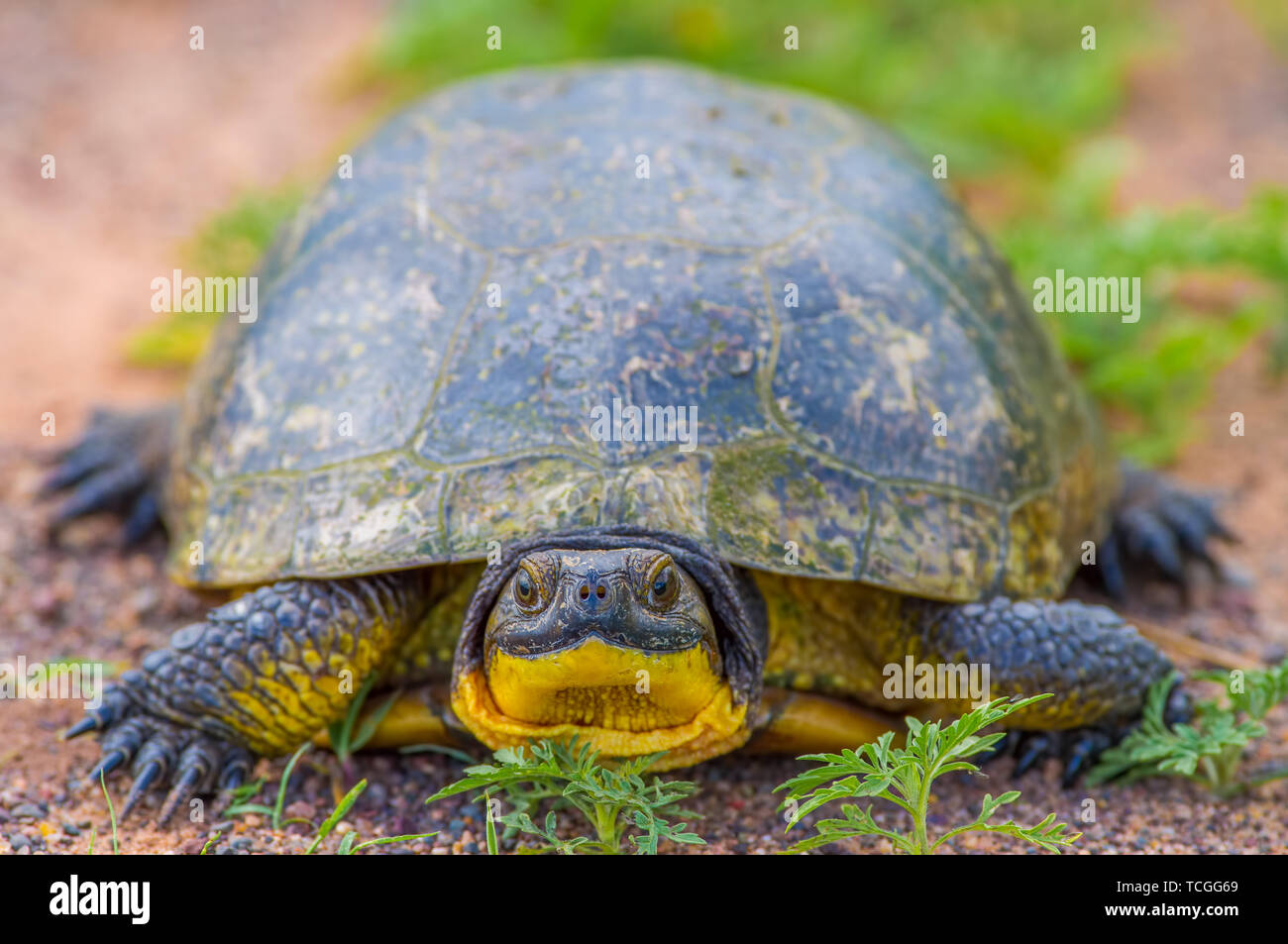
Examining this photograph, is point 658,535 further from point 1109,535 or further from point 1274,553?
point 1274,553

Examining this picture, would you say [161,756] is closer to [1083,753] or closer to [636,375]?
[636,375]

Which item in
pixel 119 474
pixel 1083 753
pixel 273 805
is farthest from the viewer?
pixel 119 474

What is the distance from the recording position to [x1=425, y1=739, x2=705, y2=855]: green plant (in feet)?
10.8

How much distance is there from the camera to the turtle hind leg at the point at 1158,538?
5141mm

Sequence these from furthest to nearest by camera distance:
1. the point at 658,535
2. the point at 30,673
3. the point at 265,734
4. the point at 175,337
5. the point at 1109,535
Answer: the point at 175,337 → the point at 1109,535 → the point at 30,673 → the point at 265,734 → the point at 658,535

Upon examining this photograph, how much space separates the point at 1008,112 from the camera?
28.1ft

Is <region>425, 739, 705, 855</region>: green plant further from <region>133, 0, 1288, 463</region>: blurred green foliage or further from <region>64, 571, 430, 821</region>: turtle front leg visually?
<region>133, 0, 1288, 463</region>: blurred green foliage

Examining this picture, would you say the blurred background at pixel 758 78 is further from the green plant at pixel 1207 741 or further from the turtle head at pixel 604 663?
the turtle head at pixel 604 663

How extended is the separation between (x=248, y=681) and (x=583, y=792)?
3.54 feet

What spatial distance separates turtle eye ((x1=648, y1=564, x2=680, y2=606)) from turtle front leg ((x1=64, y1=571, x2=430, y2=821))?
963 millimetres

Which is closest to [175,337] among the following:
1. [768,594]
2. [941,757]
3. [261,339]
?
[261,339]

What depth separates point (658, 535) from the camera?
3.55 meters

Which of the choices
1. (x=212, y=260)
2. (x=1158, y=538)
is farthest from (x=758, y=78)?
(x=1158, y=538)
